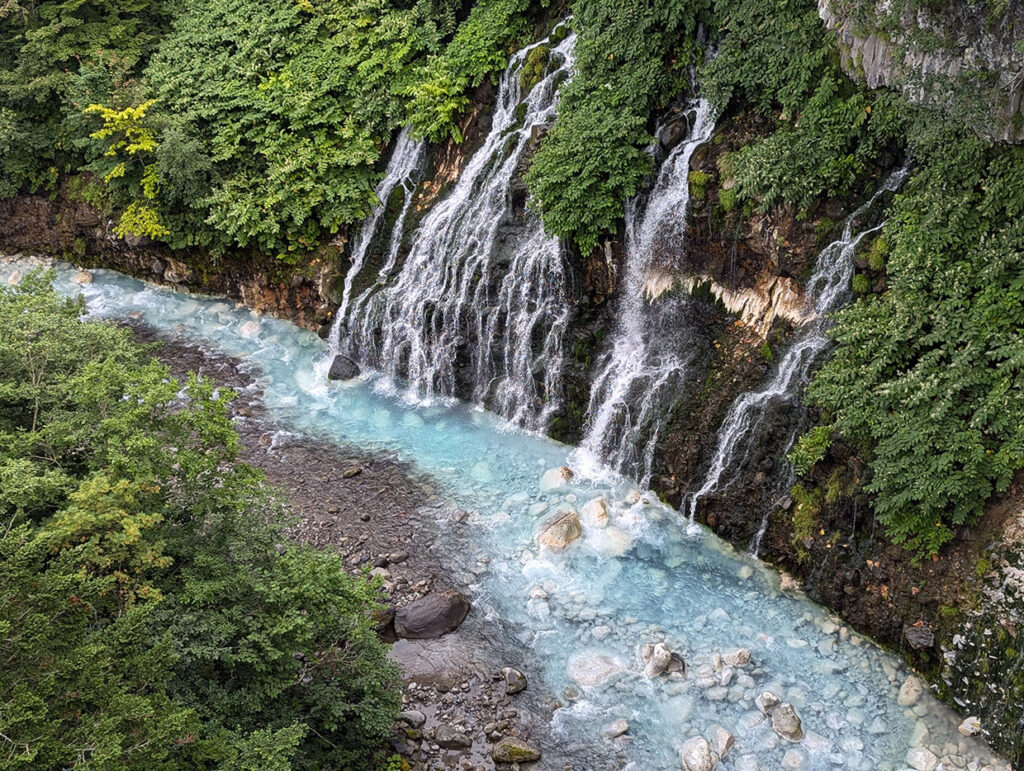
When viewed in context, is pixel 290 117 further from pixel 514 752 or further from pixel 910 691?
pixel 910 691

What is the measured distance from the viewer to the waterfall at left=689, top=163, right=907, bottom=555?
11547 mm

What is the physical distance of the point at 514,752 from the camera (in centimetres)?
932

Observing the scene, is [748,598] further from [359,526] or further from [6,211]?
[6,211]

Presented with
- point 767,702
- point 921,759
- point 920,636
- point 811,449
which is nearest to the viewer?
point 921,759

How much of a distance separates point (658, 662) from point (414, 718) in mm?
3209

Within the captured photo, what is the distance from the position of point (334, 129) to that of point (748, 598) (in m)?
13.9

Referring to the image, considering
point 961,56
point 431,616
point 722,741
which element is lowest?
point 431,616

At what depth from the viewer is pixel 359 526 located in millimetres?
13141

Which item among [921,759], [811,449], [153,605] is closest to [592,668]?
[921,759]

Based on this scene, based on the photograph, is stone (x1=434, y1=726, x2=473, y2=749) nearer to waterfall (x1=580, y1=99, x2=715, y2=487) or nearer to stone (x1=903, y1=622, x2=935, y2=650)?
waterfall (x1=580, y1=99, x2=715, y2=487)

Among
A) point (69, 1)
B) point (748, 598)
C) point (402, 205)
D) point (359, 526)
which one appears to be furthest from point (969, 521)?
point (69, 1)

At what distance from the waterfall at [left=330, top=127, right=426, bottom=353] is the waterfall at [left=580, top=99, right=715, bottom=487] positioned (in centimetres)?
597

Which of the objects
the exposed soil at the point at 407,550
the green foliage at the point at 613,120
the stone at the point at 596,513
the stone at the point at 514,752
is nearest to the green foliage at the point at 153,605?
the exposed soil at the point at 407,550

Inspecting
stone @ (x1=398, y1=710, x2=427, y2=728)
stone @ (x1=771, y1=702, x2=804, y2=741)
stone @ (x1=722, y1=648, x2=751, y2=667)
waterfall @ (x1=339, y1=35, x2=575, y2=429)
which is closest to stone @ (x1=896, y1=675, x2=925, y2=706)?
stone @ (x1=771, y1=702, x2=804, y2=741)
